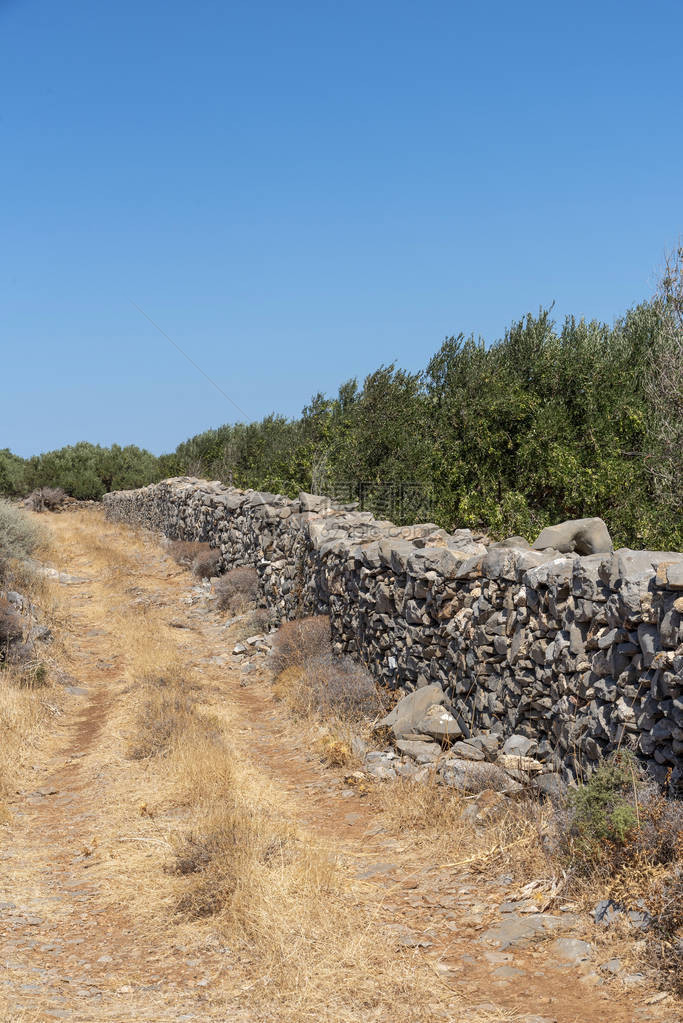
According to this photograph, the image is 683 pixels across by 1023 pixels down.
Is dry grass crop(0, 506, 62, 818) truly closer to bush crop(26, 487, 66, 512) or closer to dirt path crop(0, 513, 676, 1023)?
dirt path crop(0, 513, 676, 1023)

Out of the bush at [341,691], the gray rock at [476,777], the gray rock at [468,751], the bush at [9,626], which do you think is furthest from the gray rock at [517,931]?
the bush at [9,626]

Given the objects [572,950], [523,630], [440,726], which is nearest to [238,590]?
[440,726]

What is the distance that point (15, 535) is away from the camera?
67.4 feet

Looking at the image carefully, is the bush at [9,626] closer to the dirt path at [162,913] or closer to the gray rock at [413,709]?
the dirt path at [162,913]

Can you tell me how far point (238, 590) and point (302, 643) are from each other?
4.76 metres

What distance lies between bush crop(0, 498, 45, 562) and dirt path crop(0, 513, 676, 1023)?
9.11 metres

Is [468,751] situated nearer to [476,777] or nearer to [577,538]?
[476,777]

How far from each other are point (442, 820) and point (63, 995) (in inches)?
128

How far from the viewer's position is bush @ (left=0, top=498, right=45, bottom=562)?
18688 millimetres

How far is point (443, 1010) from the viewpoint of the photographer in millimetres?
4301

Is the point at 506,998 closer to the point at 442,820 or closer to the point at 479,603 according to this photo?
the point at 442,820

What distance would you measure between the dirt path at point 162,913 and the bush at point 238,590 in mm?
5803

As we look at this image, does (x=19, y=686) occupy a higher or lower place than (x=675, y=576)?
lower

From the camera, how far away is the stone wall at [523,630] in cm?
565
